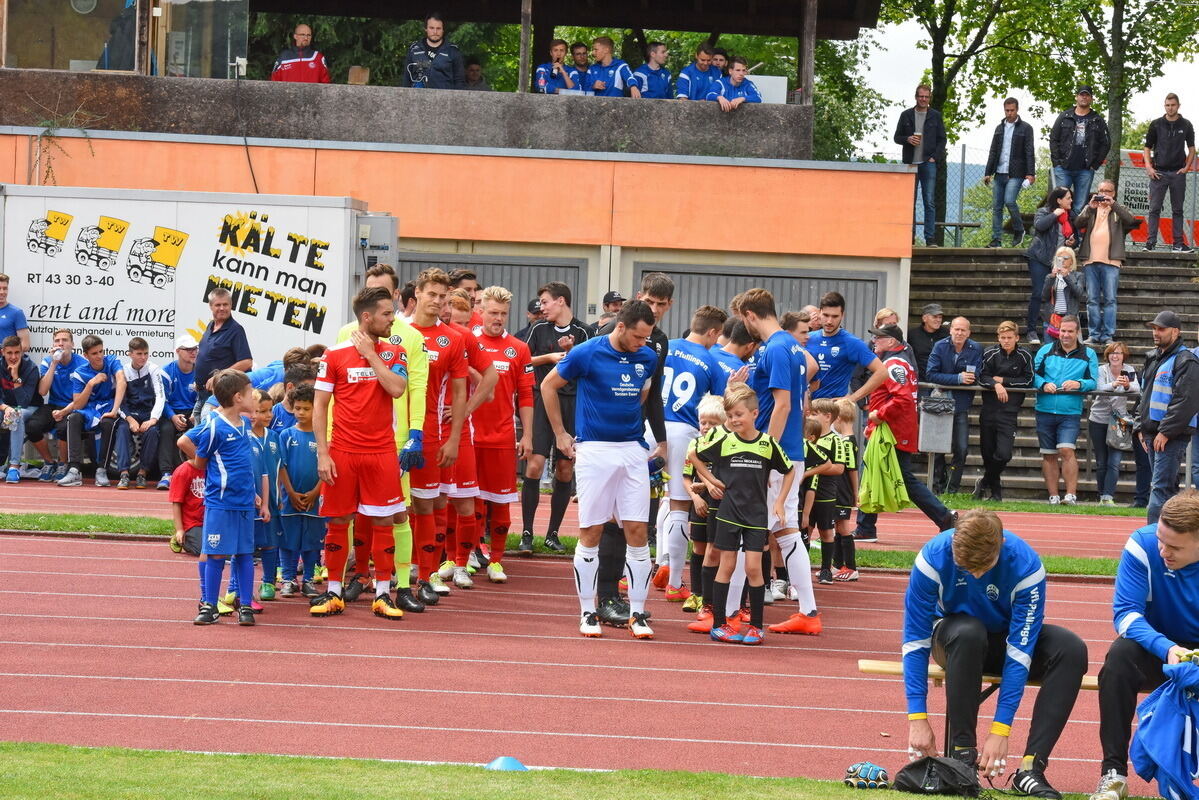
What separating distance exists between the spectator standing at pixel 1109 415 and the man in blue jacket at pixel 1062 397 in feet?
0.95

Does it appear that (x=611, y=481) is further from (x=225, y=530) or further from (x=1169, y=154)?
(x=1169, y=154)

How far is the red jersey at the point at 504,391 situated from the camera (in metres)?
11.6

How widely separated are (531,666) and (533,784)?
2.94 m

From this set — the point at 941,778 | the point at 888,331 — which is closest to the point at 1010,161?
the point at 888,331

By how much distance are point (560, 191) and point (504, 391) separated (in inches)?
356

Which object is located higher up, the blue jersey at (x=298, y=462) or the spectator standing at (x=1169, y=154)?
the spectator standing at (x=1169, y=154)

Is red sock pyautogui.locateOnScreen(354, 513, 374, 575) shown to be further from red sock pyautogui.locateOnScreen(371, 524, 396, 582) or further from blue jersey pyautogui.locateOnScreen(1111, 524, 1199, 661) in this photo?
blue jersey pyautogui.locateOnScreen(1111, 524, 1199, 661)

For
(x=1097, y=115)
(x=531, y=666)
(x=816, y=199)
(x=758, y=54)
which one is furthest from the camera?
(x=758, y=54)

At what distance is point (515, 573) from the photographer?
12297mm

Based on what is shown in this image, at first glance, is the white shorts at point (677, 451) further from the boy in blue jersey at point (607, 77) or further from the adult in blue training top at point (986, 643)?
the boy in blue jersey at point (607, 77)

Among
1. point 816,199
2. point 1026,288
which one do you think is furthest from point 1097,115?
point 816,199

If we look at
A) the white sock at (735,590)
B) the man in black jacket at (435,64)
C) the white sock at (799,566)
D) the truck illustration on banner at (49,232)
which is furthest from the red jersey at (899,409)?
the man in black jacket at (435,64)

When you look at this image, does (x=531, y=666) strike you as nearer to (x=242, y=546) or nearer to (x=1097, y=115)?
(x=242, y=546)

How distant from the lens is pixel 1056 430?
18438 millimetres
